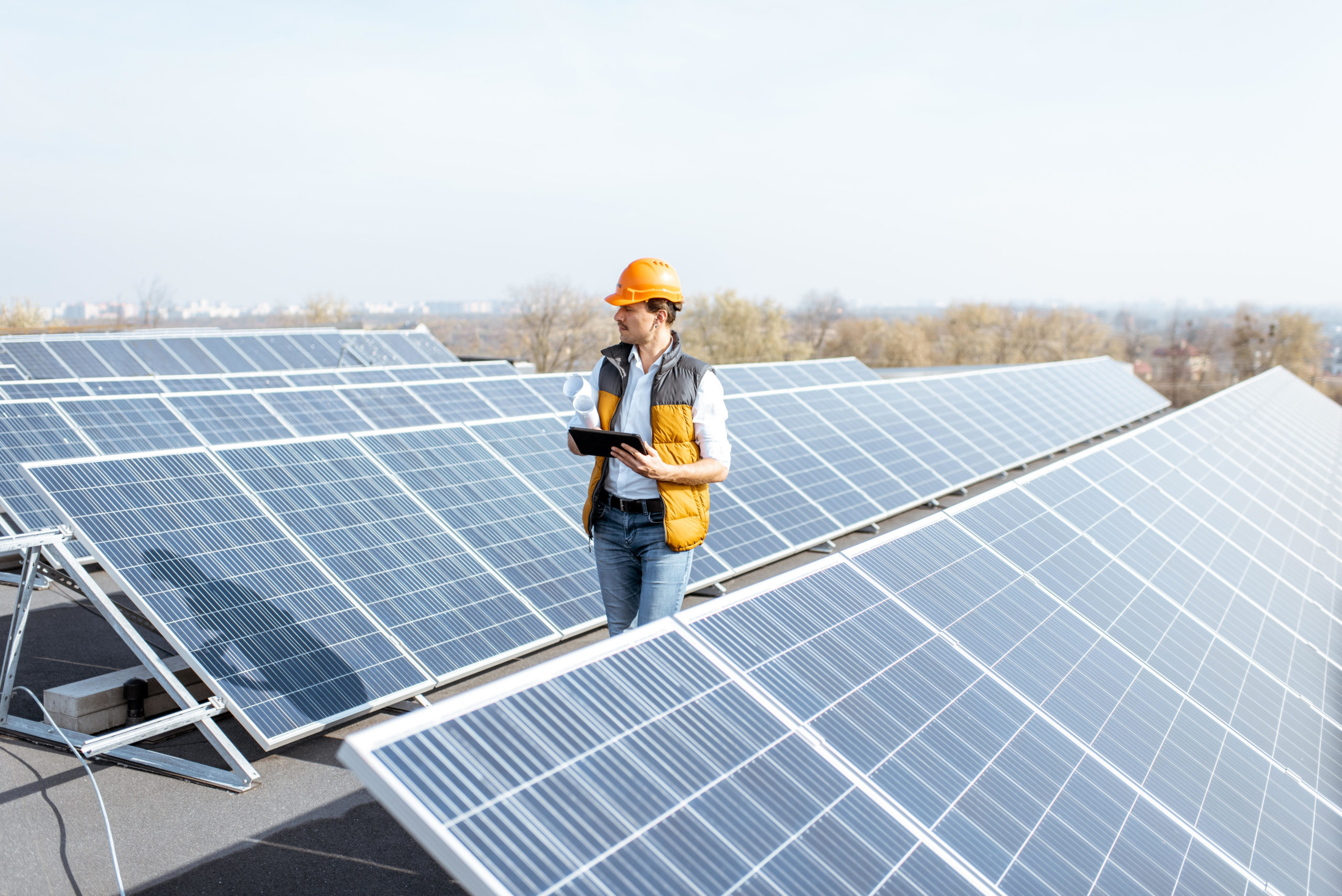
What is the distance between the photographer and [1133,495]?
859 cm

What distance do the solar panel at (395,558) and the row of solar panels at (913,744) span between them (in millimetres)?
3208

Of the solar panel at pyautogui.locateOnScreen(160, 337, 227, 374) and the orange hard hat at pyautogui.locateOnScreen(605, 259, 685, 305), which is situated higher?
the orange hard hat at pyautogui.locateOnScreen(605, 259, 685, 305)

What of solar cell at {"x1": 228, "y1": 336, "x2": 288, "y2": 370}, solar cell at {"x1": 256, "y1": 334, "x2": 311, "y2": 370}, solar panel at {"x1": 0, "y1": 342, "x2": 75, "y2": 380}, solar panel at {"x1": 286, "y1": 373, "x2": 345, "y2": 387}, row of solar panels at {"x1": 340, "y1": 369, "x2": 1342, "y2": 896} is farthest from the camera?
solar cell at {"x1": 256, "y1": 334, "x2": 311, "y2": 370}

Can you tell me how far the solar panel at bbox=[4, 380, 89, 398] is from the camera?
546 inches

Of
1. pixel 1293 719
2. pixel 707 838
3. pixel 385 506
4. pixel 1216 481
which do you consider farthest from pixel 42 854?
pixel 1216 481

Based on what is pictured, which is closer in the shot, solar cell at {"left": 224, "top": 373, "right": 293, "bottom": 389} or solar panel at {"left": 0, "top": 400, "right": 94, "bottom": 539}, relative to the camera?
solar panel at {"left": 0, "top": 400, "right": 94, "bottom": 539}

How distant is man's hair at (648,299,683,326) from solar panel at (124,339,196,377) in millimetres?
21311

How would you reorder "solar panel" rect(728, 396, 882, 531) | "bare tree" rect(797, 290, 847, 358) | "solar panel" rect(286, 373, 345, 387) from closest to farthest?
"solar panel" rect(728, 396, 882, 531) < "solar panel" rect(286, 373, 345, 387) < "bare tree" rect(797, 290, 847, 358)

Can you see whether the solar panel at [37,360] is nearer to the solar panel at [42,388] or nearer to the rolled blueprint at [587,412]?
the solar panel at [42,388]

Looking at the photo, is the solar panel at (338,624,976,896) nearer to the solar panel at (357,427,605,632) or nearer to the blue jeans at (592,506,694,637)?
the blue jeans at (592,506,694,637)

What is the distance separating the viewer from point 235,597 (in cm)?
580

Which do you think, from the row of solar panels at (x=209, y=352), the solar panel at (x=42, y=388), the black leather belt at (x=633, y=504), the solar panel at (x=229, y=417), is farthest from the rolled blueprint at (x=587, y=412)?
the row of solar panels at (x=209, y=352)

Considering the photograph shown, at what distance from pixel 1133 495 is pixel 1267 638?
7.05 feet

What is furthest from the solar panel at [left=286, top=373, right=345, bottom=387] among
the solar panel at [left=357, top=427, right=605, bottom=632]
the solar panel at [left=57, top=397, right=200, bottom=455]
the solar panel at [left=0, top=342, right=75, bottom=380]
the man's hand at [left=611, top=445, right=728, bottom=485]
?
the man's hand at [left=611, top=445, right=728, bottom=485]
